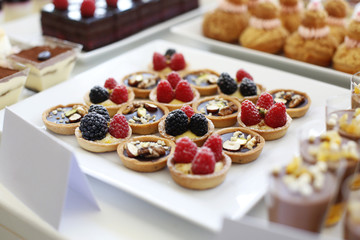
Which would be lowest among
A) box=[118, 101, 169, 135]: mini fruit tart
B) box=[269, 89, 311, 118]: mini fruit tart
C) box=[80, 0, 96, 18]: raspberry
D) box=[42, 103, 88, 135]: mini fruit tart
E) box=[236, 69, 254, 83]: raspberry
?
box=[42, 103, 88, 135]: mini fruit tart

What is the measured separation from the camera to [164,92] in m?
2.15

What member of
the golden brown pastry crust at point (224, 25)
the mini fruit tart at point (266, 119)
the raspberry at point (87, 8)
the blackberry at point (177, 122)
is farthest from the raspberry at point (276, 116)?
the raspberry at point (87, 8)

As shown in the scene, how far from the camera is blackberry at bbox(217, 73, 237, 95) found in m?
2.19

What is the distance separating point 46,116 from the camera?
6.81 feet

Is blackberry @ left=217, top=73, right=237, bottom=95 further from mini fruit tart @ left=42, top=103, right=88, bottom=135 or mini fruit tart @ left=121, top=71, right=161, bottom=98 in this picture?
mini fruit tart @ left=42, top=103, right=88, bottom=135

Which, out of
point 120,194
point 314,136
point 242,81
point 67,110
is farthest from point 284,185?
point 67,110

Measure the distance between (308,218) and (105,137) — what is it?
100 centimetres

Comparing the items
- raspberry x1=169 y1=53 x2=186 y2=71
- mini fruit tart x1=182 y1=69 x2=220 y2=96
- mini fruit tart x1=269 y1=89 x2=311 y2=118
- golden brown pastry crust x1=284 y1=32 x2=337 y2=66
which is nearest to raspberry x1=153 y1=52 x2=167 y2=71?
raspberry x1=169 y1=53 x2=186 y2=71

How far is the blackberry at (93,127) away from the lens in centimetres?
184

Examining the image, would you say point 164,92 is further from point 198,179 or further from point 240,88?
point 198,179

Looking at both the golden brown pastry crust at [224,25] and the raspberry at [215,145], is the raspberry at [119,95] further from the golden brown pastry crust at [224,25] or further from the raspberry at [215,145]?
the golden brown pastry crust at [224,25]

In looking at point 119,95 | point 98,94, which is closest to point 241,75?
point 119,95

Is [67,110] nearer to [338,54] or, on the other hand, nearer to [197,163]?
[197,163]

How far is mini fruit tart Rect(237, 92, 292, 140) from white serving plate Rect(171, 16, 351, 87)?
60 cm
